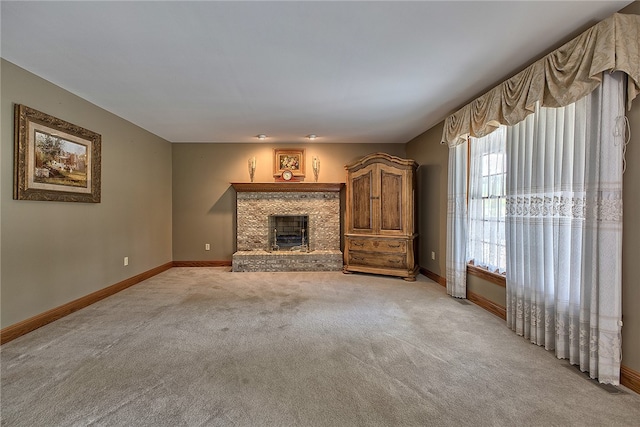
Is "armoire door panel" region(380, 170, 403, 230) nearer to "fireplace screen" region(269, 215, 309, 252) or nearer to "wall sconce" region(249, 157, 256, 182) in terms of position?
"fireplace screen" region(269, 215, 309, 252)

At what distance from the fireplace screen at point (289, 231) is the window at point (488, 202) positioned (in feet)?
10.2

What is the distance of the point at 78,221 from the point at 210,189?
8.08ft

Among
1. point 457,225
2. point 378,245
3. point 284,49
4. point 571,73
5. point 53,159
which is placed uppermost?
point 284,49

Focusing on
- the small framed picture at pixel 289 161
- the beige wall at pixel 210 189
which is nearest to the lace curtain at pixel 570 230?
the small framed picture at pixel 289 161

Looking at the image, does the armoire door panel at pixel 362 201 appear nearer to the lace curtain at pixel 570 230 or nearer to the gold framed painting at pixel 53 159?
the lace curtain at pixel 570 230

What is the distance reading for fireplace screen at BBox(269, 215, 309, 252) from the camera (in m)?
5.68

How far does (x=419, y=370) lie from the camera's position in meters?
2.00

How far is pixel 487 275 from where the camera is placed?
320 centimetres

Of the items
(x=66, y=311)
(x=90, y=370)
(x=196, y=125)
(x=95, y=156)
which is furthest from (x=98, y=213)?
(x=90, y=370)

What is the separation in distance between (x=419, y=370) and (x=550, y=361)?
104 cm

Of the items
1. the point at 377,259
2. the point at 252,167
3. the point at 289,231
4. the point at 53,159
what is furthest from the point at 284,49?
the point at 289,231

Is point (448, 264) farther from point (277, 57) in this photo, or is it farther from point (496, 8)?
Answer: point (277, 57)

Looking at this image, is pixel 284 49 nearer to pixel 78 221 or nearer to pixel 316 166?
pixel 78 221

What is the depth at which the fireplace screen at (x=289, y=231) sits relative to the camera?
5.68 metres
